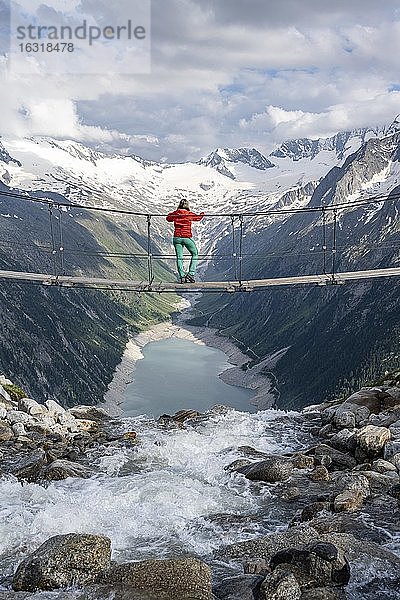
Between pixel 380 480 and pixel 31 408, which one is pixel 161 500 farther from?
pixel 31 408

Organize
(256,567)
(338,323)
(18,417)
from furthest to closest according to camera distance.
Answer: (338,323), (18,417), (256,567)

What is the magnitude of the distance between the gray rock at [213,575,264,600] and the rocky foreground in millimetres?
21

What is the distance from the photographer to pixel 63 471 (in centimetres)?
2038

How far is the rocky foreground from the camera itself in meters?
11.7

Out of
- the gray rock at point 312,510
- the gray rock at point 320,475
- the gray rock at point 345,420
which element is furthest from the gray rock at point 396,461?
the gray rock at point 345,420

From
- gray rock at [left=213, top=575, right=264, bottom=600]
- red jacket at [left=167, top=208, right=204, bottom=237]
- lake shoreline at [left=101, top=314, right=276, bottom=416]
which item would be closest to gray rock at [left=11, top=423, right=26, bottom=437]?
red jacket at [left=167, top=208, right=204, bottom=237]

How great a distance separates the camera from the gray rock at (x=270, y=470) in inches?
777

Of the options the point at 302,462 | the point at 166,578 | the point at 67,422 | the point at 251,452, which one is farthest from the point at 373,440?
the point at 67,422

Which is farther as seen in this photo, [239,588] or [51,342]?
[51,342]

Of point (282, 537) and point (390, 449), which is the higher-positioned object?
point (282, 537)

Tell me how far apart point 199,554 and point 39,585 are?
148 inches

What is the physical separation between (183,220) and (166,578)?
11.2 m

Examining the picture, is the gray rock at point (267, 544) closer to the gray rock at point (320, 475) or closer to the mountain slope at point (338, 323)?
the gray rock at point (320, 475)

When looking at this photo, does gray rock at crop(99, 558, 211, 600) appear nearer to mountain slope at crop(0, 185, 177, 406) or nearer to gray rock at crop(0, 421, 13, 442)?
gray rock at crop(0, 421, 13, 442)
